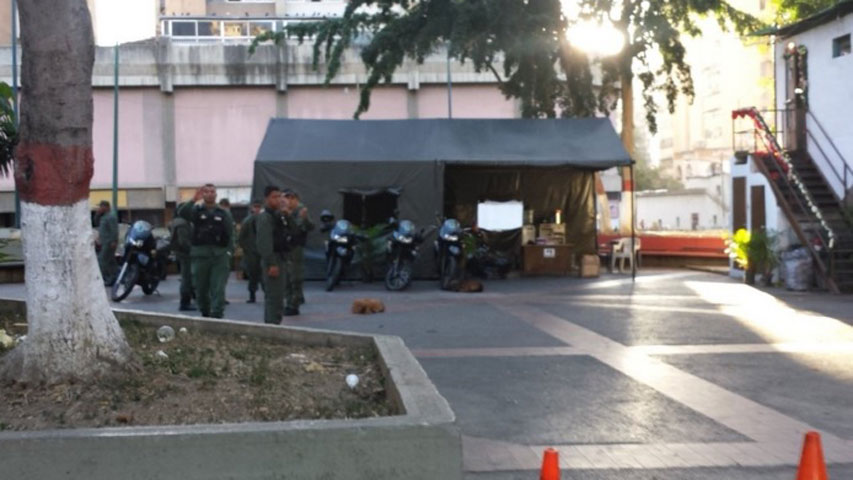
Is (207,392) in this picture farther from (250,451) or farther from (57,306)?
(250,451)

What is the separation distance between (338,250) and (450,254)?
2148 mm

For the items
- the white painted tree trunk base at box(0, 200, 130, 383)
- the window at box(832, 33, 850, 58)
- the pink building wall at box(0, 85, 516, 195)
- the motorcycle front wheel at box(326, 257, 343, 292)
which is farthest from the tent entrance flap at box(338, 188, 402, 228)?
the pink building wall at box(0, 85, 516, 195)

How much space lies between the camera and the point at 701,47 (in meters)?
75.5

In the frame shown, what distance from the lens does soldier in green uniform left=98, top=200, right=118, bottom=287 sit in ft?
60.0

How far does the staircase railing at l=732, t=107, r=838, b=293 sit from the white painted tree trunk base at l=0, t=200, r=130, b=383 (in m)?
15.6

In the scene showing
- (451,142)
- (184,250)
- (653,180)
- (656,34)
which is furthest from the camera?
(653,180)

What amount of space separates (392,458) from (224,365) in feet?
7.28

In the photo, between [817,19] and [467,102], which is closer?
[817,19]

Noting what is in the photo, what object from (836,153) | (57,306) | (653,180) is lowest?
(57,306)

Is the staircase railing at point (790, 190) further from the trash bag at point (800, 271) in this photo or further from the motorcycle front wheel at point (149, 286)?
the motorcycle front wheel at point (149, 286)

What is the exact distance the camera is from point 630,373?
32.0 ft

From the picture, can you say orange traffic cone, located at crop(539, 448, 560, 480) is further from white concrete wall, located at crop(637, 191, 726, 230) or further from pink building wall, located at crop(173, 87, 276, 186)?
white concrete wall, located at crop(637, 191, 726, 230)

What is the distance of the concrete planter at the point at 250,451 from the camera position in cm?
464

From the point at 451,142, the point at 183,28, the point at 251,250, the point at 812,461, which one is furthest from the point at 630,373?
the point at 183,28
